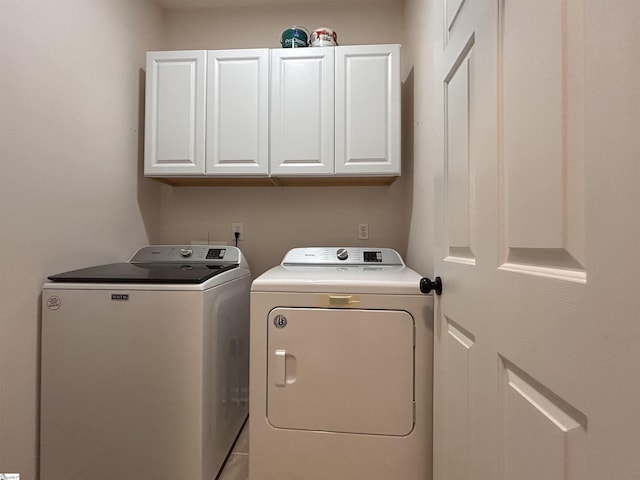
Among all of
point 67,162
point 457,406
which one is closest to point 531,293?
point 457,406

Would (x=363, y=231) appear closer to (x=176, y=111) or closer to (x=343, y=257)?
(x=343, y=257)

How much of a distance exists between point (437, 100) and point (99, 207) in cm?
169

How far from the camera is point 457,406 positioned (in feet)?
2.87

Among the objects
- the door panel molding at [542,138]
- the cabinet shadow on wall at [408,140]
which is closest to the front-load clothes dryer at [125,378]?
the door panel molding at [542,138]

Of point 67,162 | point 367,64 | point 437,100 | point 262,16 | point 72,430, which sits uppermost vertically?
point 262,16

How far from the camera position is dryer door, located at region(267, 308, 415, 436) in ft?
3.89

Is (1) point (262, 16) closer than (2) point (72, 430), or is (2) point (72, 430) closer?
(2) point (72, 430)

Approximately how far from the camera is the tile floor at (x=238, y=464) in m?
1.45

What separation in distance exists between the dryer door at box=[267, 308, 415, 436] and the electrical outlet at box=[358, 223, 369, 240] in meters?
1.00

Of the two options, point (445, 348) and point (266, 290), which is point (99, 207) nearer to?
point (266, 290)

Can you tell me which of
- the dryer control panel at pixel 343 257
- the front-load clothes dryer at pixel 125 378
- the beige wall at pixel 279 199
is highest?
the beige wall at pixel 279 199

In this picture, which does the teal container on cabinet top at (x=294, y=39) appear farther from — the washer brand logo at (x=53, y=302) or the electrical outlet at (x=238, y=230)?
the washer brand logo at (x=53, y=302)

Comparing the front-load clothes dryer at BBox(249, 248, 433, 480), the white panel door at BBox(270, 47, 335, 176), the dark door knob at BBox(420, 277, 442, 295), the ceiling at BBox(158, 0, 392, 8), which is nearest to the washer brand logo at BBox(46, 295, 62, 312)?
the front-load clothes dryer at BBox(249, 248, 433, 480)

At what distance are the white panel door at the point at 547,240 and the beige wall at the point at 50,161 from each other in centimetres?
159
